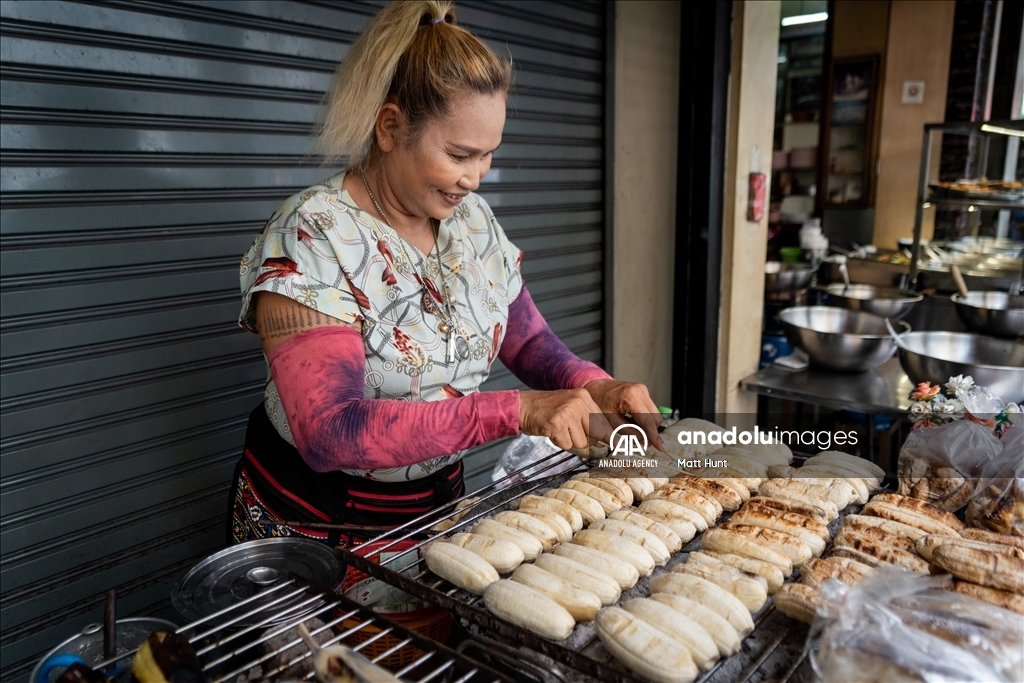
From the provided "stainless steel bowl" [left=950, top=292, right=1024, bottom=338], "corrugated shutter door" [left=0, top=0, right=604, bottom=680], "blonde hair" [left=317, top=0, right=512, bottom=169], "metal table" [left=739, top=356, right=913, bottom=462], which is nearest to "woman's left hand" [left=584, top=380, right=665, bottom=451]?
"blonde hair" [left=317, top=0, right=512, bottom=169]

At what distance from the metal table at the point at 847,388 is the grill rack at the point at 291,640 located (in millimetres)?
2913

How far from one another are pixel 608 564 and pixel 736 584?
27 centimetres

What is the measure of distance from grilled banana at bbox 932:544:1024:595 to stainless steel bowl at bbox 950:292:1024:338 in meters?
3.28

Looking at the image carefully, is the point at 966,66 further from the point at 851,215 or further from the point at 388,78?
the point at 388,78

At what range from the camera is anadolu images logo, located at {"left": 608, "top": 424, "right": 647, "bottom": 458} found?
79.5 inches

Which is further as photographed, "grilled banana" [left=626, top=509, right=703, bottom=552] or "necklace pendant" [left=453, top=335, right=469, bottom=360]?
"necklace pendant" [left=453, top=335, right=469, bottom=360]

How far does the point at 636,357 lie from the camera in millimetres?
5500

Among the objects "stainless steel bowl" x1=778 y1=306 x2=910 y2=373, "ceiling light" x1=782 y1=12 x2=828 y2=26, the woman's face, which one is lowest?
"stainless steel bowl" x1=778 y1=306 x2=910 y2=373

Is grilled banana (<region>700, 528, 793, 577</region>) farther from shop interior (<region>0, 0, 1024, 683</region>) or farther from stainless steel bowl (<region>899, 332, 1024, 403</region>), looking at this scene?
stainless steel bowl (<region>899, 332, 1024, 403</region>)

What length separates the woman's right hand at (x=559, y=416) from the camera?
1.76 m

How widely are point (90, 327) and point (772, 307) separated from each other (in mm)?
5203

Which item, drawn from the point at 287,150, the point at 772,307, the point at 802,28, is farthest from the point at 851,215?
the point at 287,150

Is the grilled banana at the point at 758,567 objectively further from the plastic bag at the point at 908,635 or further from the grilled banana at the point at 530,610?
the grilled banana at the point at 530,610

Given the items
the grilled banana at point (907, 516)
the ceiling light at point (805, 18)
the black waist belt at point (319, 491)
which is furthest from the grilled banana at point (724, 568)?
the ceiling light at point (805, 18)
